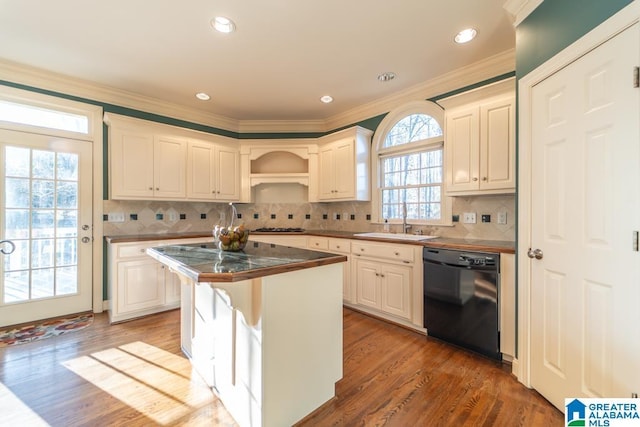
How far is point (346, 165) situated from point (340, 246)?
114 cm

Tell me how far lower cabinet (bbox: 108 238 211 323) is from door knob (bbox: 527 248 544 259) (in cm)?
347

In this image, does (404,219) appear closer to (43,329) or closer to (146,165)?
(146,165)

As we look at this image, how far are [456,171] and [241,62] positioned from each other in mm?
2412

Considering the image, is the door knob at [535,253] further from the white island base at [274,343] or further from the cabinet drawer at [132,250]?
the cabinet drawer at [132,250]

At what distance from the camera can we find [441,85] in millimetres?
3047

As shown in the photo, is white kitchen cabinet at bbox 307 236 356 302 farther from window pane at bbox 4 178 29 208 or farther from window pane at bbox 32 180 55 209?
window pane at bbox 4 178 29 208

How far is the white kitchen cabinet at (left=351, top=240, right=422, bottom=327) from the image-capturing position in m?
2.69

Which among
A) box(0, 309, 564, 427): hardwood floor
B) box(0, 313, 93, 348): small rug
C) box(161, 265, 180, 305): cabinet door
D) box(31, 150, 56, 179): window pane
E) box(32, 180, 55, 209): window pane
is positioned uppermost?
box(31, 150, 56, 179): window pane

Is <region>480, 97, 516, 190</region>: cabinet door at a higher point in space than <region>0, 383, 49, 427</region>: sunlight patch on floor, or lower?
higher

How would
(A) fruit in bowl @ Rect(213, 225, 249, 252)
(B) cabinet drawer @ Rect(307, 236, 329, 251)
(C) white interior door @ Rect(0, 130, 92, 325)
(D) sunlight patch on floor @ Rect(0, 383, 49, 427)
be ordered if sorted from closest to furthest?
(D) sunlight patch on floor @ Rect(0, 383, 49, 427) < (A) fruit in bowl @ Rect(213, 225, 249, 252) < (C) white interior door @ Rect(0, 130, 92, 325) < (B) cabinet drawer @ Rect(307, 236, 329, 251)

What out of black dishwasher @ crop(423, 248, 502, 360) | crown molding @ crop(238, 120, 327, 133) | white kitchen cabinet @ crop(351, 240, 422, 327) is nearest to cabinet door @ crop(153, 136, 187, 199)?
crown molding @ crop(238, 120, 327, 133)

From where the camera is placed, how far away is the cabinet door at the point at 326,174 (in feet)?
13.0

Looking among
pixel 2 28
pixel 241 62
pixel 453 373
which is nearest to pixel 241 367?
pixel 453 373

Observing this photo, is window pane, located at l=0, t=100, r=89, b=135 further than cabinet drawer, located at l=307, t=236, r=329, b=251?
No
